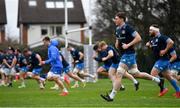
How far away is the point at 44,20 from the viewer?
3000 inches

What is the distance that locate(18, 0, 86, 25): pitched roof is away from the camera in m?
75.9

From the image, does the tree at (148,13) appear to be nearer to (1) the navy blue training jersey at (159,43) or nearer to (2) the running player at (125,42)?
(1) the navy blue training jersey at (159,43)

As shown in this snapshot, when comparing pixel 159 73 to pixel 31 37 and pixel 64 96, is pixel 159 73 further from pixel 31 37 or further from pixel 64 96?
pixel 31 37

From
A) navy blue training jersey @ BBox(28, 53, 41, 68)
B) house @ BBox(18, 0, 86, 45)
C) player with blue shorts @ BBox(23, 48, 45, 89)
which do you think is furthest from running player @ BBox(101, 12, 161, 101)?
house @ BBox(18, 0, 86, 45)

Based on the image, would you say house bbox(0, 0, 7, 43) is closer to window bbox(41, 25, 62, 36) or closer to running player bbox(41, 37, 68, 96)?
window bbox(41, 25, 62, 36)

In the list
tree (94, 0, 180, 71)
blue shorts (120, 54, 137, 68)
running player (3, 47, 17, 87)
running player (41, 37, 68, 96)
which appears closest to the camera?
blue shorts (120, 54, 137, 68)

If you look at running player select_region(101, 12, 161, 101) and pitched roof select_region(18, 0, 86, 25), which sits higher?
running player select_region(101, 12, 161, 101)

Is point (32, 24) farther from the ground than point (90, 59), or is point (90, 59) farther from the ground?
point (90, 59)

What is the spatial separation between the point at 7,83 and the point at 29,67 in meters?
4.98

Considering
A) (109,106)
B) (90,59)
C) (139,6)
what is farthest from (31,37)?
(109,106)

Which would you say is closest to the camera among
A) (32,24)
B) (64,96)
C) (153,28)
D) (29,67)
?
(153,28)

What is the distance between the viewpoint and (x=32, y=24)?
3017 inches

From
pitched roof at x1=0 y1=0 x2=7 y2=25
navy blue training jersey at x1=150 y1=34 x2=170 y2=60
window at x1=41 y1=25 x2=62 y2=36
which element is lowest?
window at x1=41 y1=25 x2=62 y2=36

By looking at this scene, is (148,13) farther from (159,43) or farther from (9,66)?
(159,43)
